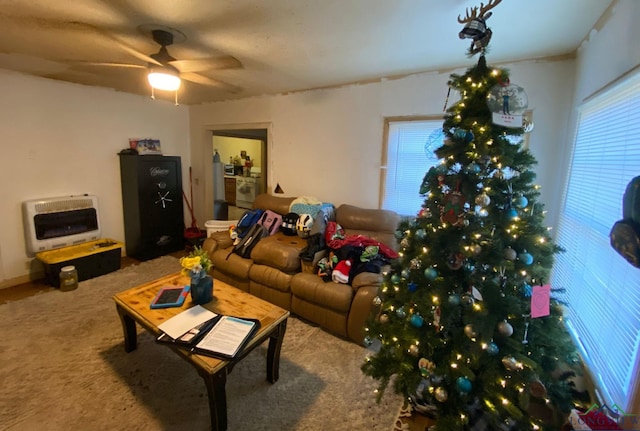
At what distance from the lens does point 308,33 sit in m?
1.92

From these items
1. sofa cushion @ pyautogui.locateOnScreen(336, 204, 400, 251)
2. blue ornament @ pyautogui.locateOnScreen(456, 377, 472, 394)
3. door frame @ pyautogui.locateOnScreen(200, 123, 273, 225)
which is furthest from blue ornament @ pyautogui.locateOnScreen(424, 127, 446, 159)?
door frame @ pyautogui.locateOnScreen(200, 123, 273, 225)

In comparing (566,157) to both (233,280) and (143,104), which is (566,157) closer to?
(233,280)

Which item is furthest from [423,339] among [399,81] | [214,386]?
[399,81]

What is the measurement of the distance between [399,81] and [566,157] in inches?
63.4

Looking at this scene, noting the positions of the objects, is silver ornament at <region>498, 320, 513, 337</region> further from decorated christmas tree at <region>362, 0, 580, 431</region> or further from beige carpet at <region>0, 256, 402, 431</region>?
beige carpet at <region>0, 256, 402, 431</region>

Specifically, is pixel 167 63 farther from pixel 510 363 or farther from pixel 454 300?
pixel 510 363

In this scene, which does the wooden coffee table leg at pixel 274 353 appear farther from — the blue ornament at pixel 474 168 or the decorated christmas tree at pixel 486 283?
the blue ornament at pixel 474 168

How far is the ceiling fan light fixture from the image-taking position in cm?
197

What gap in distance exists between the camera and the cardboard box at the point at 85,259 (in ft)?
10.1

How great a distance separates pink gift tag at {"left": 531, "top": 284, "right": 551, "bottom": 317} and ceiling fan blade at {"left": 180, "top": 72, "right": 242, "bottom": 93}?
10.7ft

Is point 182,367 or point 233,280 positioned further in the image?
point 233,280

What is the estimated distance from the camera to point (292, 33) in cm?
193

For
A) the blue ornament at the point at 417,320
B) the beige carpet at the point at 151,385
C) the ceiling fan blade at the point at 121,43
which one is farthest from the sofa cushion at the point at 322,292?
the ceiling fan blade at the point at 121,43

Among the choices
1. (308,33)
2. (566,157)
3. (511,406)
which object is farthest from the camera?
(566,157)
